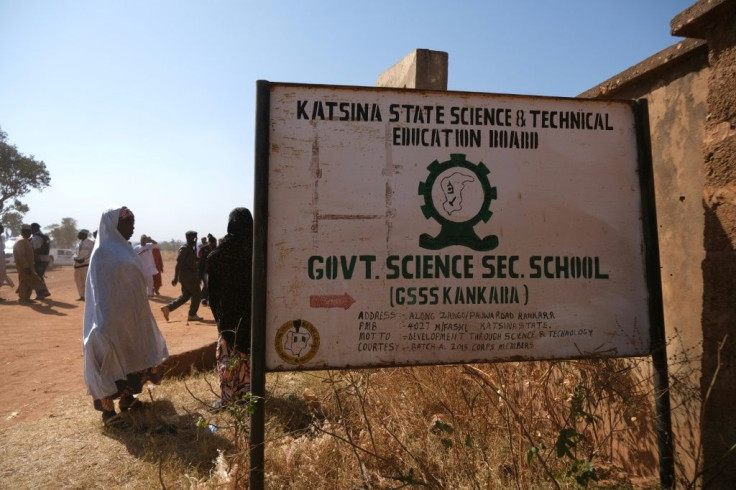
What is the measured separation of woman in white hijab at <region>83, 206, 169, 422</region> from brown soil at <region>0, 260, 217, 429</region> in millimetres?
1039

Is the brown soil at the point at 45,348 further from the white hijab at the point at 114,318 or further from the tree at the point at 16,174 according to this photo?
the tree at the point at 16,174

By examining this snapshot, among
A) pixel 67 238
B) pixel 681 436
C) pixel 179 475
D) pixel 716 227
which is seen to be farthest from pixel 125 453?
pixel 67 238

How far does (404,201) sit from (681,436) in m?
1.93

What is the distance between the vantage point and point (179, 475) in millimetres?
3006

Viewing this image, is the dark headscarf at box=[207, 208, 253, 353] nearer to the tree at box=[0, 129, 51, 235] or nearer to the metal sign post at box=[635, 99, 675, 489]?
the metal sign post at box=[635, 99, 675, 489]

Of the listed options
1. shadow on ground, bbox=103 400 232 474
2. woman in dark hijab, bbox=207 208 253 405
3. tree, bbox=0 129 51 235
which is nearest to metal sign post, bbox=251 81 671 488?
shadow on ground, bbox=103 400 232 474

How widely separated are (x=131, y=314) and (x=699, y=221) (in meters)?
3.98

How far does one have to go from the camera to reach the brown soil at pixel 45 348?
195 inches

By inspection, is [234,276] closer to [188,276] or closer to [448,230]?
[448,230]

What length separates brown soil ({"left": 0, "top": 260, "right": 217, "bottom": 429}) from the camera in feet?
16.3

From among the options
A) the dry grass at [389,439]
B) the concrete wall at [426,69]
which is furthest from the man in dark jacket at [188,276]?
the concrete wall at [426,69]

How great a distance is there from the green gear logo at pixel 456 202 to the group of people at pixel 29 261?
428 inches

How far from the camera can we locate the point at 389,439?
9.98ft

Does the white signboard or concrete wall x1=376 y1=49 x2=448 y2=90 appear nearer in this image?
the white signboard
